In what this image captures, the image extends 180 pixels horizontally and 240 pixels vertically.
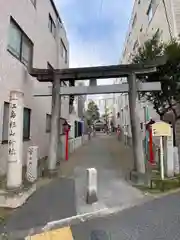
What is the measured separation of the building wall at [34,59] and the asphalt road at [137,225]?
488cm

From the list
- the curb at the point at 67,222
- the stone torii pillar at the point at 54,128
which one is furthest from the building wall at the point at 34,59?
the curb at the point at 67,222

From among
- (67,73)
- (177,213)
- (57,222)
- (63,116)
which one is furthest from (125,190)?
(63,116)

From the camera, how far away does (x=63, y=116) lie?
1895 centimetres

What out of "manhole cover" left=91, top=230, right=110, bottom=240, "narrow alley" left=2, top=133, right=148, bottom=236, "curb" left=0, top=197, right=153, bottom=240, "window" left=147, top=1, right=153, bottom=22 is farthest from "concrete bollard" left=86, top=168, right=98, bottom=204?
"window" left=147, top=1, right=153, bottom=22

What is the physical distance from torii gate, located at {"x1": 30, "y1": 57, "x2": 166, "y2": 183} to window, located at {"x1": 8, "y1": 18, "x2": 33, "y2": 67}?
123 cm

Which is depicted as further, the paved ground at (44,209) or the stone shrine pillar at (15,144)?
the stone shrine pillar at (15,144)

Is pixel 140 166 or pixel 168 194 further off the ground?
pixel 140 166

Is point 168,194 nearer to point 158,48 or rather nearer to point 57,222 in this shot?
point 57,222

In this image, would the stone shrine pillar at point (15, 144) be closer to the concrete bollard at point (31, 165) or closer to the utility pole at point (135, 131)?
the concrete bollard at point (31, 165)

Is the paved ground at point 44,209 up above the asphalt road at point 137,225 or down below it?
above

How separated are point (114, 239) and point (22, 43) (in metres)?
9.23

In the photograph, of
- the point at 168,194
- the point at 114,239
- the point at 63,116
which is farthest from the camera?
the point at 63,116

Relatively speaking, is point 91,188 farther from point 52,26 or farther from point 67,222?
point 52,26

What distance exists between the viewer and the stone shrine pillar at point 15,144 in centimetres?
626
